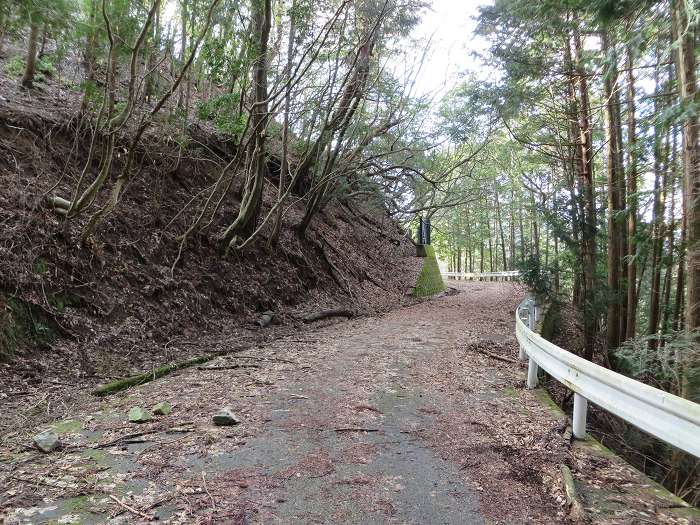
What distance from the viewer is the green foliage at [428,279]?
20.3 metres

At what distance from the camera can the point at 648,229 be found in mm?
11164

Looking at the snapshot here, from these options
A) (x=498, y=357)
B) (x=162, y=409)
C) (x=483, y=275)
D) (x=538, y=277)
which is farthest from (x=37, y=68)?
(x=483, y=275)

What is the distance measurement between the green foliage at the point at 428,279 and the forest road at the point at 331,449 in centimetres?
1289

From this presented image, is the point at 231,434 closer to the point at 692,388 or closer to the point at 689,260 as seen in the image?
the point at 692,388

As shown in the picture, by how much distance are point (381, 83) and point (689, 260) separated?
1077 centimetres

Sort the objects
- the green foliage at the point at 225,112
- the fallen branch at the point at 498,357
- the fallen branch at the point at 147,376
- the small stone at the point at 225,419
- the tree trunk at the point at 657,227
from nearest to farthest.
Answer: the small stone at the point at 225,419
the fallen branch at the point at 147,376
the fallen branch at the point at 498,357
the tree trunk at the point at 657,227
the green foliage at the point at 225,112

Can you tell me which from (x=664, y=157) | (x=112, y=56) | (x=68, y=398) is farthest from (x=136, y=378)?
(x=664, y=157)

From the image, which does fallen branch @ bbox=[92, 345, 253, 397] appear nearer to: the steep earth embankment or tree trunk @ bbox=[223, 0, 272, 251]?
the steep earth embankment

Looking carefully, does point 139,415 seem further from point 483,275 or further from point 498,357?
point 483,275

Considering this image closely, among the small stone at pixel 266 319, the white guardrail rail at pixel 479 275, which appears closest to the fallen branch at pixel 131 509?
the small stone at pixel 266 319

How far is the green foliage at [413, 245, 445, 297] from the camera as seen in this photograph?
66.7ft

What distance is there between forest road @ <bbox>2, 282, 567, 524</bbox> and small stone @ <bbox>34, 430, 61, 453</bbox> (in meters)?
0.12

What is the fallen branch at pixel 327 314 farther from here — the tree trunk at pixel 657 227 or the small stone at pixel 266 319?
the tree trunk at pixel 657 227

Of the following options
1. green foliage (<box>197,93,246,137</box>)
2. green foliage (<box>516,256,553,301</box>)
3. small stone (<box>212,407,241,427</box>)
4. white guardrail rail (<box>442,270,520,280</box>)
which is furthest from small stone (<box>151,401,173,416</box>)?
white guardrail rail (<box>442,270,520,280</box>)
